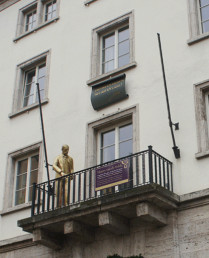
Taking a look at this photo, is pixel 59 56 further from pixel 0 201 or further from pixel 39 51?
pixel 0 201

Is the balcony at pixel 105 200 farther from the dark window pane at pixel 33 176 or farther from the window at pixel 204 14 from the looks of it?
the window at pixel 204 14

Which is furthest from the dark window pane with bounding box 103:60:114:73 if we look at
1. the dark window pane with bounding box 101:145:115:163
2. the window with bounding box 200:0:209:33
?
the window with bounding box 200:0:209:33

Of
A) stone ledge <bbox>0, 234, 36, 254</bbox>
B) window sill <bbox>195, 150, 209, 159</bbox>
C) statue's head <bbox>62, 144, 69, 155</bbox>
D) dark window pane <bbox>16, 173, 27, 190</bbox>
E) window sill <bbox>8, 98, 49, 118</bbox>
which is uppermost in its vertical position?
window sill <bbox>8, 98, 49, 118</bbox>

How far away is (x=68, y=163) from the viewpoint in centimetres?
1597

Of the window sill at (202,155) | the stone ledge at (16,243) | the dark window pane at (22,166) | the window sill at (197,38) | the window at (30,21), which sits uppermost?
the window at (30,21)

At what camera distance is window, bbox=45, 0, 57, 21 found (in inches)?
821

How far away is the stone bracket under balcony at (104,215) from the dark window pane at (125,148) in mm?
2060

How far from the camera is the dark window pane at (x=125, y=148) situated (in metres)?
15.7

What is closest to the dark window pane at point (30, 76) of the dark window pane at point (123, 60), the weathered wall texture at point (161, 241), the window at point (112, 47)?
the window at point (112, 47)

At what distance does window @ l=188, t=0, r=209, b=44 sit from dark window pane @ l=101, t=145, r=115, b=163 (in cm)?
364

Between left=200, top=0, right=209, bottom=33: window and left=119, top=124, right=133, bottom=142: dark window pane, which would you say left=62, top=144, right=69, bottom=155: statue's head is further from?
left=200, top=0, right=209, bottom=33: window

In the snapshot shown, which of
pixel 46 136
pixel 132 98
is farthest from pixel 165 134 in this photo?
pixel 46 136

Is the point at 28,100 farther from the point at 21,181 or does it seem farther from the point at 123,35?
the point at 123,35

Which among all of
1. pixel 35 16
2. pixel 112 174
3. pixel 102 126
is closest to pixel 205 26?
pixel 102 126
